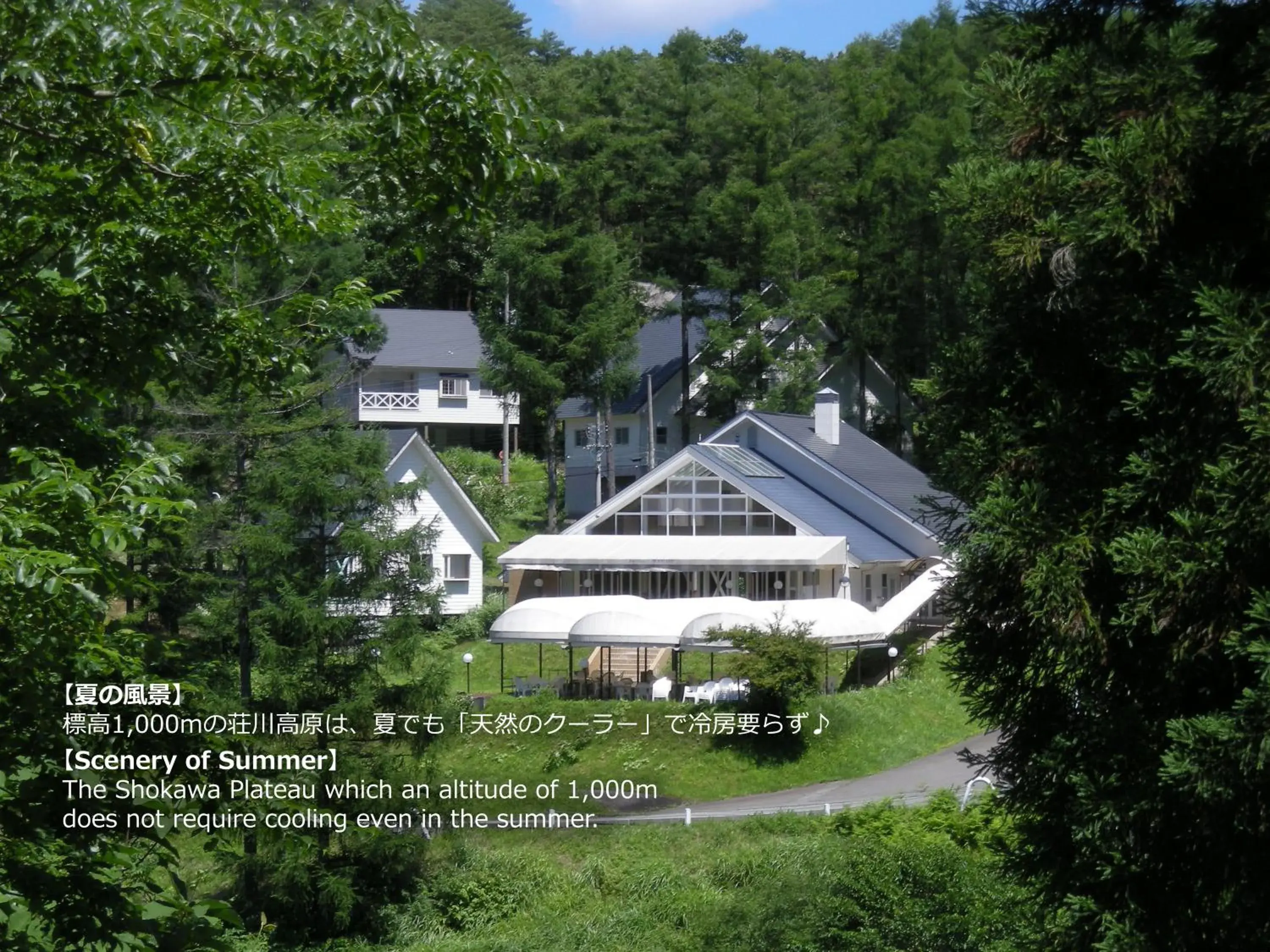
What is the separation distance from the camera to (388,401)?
48375mm

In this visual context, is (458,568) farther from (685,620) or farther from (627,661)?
(685,620)

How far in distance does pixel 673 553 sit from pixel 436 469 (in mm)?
7640

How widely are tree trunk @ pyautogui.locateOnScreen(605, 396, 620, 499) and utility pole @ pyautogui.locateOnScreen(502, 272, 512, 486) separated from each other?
128 inches

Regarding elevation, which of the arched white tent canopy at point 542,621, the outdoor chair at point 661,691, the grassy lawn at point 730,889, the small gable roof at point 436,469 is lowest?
the grassy lawn at point 730,889

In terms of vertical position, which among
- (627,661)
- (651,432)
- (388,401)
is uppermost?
(388,401)

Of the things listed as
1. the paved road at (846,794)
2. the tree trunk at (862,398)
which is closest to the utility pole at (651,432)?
the tree trunk at (862,398)

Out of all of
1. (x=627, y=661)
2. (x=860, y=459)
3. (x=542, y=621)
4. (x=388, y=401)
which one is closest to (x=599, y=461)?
(x=860, y=459)

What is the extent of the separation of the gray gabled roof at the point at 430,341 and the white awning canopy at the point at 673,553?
60.1 ft

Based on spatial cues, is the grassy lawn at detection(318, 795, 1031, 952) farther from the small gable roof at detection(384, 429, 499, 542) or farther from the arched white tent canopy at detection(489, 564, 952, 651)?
the small gable roof at detection(384, 429, 499, 542)

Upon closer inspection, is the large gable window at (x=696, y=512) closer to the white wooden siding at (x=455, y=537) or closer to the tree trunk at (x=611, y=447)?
the white wooden siding at (x=455, y=537)

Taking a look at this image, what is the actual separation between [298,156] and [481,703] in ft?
61.4

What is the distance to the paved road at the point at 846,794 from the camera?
58.8 feet

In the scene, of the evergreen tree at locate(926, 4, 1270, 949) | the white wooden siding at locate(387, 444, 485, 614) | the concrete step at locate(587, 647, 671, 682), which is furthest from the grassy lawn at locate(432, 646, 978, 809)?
the evergreen tree at locate(926, 4, 1270, 949)

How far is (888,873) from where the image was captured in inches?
410
